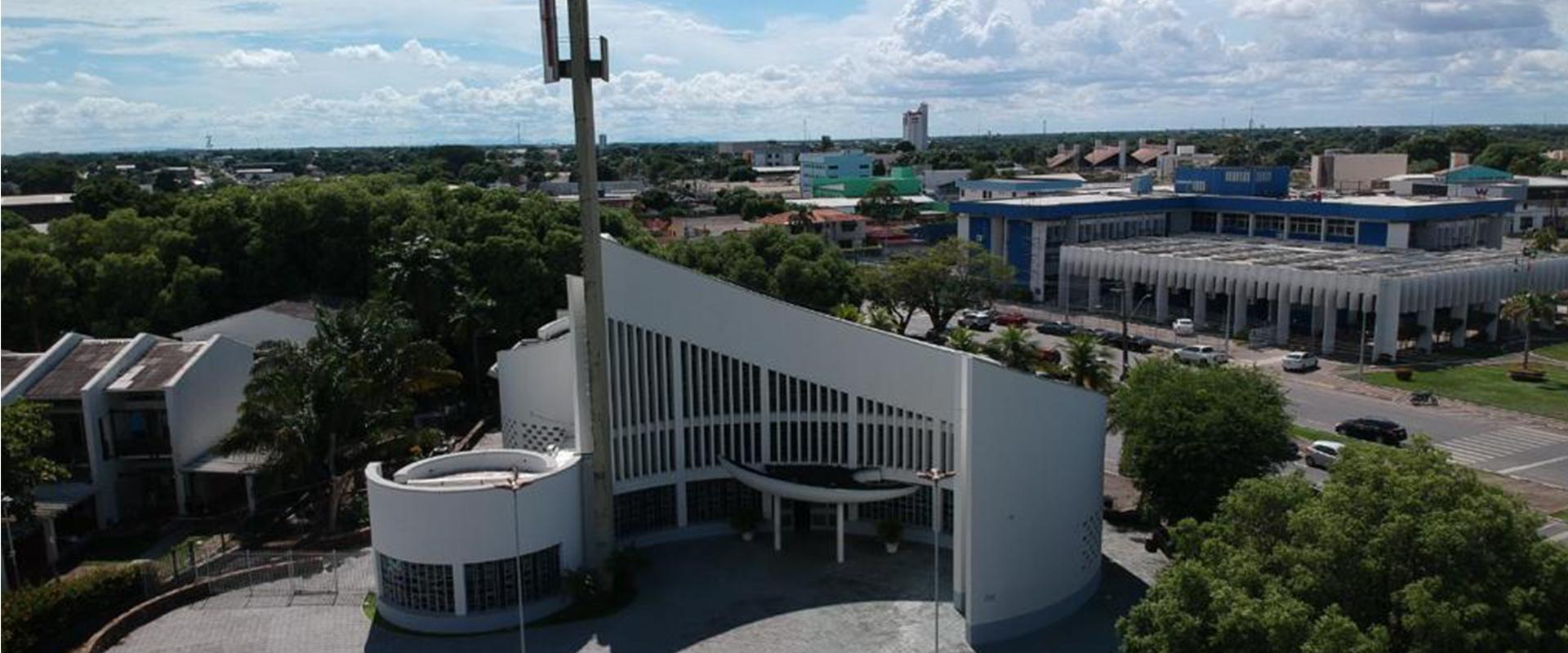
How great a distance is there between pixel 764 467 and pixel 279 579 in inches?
623

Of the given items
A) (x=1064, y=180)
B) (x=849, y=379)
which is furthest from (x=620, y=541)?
(x=1064, y=180)

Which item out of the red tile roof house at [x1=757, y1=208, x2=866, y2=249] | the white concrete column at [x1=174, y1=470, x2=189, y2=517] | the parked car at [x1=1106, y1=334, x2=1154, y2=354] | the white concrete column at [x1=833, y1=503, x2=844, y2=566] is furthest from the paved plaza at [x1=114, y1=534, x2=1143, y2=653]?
the red tile roof house at [x1=757, y1=208, x2=866, y2=249]

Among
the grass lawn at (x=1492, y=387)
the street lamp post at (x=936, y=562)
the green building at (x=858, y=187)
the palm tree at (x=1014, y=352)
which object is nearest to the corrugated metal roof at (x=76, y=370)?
the street lamp post at (x=936, y=562)

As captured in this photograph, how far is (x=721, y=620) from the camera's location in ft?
107

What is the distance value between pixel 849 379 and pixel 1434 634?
18674 millimetres

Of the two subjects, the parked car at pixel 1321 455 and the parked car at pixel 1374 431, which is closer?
the parked car at pixel 1321 455

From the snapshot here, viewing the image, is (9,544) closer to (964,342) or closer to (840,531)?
(840,531)

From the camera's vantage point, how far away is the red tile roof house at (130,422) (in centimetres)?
4138

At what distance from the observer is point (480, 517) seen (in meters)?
32.1

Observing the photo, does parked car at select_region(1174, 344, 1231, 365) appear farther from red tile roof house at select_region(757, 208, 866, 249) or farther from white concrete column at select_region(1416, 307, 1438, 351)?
red tile roof house at select_region(757, 208, 866, 249)

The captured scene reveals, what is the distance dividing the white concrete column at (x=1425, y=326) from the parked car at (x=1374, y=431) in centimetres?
1987

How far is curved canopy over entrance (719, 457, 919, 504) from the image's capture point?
116 ft

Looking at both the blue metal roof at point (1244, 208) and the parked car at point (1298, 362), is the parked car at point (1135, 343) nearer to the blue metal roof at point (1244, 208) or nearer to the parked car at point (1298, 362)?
the parked car at point (1298, 362)

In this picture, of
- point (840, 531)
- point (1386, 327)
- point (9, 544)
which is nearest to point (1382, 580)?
point (840, 531)
